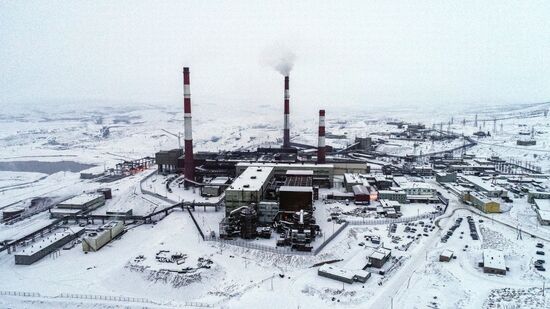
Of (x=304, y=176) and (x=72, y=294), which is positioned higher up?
(x=304, y=176)

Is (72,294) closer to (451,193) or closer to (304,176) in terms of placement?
(304,176)

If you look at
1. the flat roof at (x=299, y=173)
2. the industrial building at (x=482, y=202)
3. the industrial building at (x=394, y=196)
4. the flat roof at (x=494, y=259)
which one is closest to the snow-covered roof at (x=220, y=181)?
the flat roof at (x=299, y=173)

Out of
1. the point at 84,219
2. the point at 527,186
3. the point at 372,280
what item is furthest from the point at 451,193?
the point at 84,219

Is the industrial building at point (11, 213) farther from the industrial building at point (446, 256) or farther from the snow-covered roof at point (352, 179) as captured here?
the industrial building at point (446, 256)

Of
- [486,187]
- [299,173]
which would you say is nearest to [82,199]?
[299,173]

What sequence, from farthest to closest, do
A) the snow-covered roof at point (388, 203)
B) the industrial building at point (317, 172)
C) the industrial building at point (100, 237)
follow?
1. the industrial building at point (317, 172)
2. the snow-covered roof at point (388, 203)
3. the industrial building at point (100, 237)

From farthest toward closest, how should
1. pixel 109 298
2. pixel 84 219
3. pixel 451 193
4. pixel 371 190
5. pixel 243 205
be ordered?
1. pixel 451 193
2. pixel 371 190
3. pixel 84 219
4. pixel 243 205
5. pixel 109 298

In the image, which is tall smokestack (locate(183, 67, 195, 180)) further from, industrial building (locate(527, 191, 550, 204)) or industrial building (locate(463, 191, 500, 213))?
industrial building (locate(527, 191, 550, 204))
